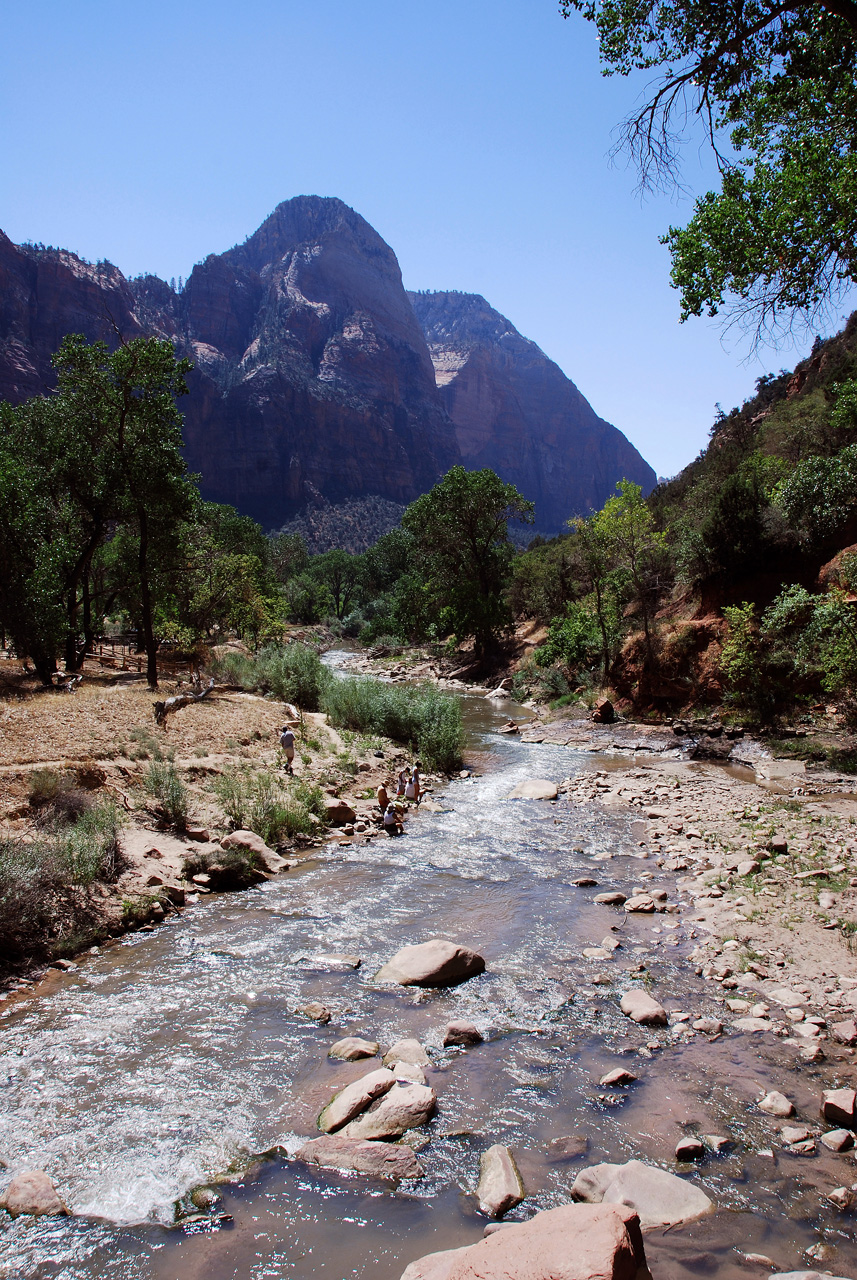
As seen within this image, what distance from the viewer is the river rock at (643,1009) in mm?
6000

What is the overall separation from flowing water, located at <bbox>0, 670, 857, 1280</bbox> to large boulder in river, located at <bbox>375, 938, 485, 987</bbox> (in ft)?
0.71

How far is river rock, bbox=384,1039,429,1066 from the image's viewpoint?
5.55 meters

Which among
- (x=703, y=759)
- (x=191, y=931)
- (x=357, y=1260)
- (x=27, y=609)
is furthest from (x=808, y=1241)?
(x=27, y=609)

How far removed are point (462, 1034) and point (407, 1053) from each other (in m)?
0.56

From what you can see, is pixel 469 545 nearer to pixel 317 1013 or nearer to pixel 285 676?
pixel 285 676

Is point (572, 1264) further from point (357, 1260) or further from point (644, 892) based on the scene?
point (644, 892)

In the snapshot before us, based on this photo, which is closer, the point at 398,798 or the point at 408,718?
the point at 398,798

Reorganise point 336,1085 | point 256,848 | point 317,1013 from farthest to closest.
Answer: point 256,848 → point 317,1013 → point 336,1085

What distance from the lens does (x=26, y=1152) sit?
4605 millimetres

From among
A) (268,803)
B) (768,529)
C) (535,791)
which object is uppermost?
(768,529)

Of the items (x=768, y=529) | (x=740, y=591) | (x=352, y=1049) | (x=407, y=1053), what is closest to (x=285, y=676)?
(x=740, y=591)

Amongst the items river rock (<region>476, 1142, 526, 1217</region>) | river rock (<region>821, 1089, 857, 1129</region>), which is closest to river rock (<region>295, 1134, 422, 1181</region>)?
river rock (<region>476, 1142, 526, 1217</region>)

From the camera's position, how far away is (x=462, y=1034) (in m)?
5.91

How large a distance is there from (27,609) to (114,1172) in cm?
1827
